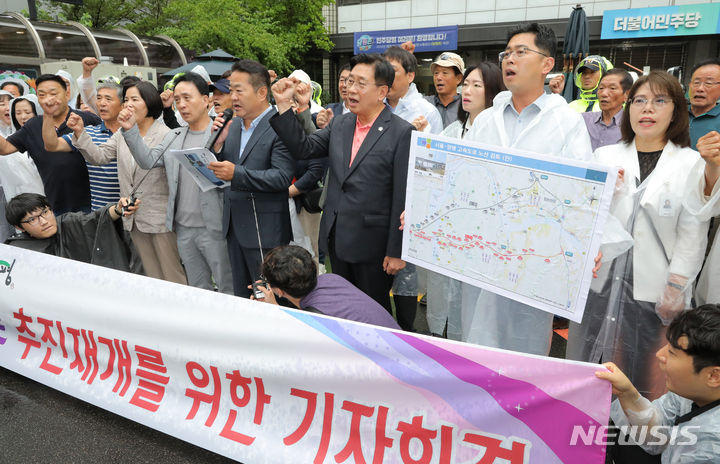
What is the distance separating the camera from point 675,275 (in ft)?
7.23

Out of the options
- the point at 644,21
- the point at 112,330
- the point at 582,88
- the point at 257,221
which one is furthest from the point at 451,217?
the point at 644,21

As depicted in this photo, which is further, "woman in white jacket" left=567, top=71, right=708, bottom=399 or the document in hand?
the document in hand

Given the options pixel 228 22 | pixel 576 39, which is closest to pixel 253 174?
pixel 576 39

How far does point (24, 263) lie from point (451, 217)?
248cm

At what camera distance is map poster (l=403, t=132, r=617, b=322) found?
2.00 meters

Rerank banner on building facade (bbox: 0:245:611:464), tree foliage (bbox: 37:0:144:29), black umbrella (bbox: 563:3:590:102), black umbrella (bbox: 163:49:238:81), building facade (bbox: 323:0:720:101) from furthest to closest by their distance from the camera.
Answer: tree foliage (bbox: 37:0:144:29)
building facade (bbox: 323:0:720:101)
black umbrella (bbox: 163:49:238:81)
black umbrella (bbox: 563:3:590:102)
banner on building facade (bbox: 0:245:611:464)

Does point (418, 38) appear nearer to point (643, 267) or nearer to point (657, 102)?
point (657, 102)

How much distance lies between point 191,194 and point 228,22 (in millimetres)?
11638

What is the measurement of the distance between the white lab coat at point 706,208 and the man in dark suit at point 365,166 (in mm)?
1363

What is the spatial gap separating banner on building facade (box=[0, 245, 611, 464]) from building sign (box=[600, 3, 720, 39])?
14099 mm

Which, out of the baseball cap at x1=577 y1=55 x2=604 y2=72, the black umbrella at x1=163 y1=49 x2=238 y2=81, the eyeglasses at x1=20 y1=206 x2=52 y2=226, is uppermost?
the black umbrella at x1=163 y1=49 x2=238 y2=81

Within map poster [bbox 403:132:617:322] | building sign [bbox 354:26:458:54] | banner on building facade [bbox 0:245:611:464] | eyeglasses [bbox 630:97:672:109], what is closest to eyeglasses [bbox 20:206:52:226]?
banner on building facade [bbox 0:245:611:464]

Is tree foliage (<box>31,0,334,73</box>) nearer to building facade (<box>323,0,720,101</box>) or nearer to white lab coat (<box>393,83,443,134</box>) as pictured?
building facade (<box>323,0,720,101</box>)

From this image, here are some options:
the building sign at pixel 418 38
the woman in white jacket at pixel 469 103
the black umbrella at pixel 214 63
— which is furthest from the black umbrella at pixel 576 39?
the building sign at pixel 418 38
